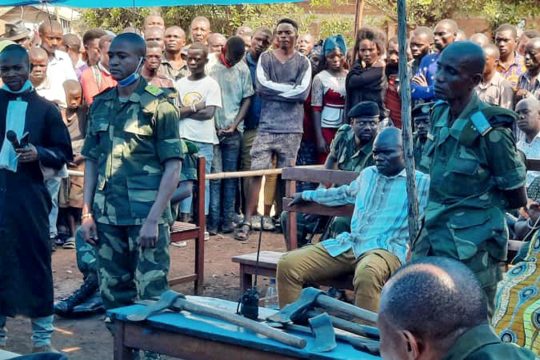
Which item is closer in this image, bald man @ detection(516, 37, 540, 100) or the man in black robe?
the man in black robe

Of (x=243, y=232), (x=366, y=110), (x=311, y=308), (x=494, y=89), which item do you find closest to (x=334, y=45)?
(x=494, y=89)

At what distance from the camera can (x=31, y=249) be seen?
239 inches

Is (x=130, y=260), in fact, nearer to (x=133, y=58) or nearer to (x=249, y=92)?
(x=133, y=58)

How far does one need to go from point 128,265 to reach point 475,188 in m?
2.25

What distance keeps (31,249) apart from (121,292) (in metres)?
0.77

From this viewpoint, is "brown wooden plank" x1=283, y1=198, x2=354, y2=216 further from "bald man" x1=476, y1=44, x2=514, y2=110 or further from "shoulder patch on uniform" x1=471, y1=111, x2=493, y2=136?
"bald man" x1=476, y1=44, x2=514, y2=110

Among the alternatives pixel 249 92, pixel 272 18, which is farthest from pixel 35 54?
pixel 272 18

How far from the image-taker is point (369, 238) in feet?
20.1

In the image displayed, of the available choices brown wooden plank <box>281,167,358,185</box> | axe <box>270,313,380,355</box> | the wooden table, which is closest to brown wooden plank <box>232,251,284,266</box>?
brown wooden plank <box>281,167,358,185</box>

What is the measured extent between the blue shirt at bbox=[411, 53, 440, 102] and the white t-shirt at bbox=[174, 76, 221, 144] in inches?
84.7

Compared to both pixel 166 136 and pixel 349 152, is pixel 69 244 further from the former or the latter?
pixel 166 136

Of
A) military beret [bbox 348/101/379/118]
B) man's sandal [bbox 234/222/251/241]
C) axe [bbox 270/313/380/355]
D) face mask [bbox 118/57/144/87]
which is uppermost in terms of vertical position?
face mask [bbox 118/57/144/87]

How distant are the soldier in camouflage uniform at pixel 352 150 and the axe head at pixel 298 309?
240 centimetres

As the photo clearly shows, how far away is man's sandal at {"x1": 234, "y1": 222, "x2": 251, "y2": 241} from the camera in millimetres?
10344
